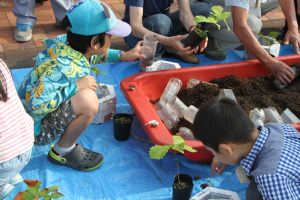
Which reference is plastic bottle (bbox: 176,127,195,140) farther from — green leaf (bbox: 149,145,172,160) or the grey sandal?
green leaf (bbox: 149,145,172,160)

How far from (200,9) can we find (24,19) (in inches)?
61.1

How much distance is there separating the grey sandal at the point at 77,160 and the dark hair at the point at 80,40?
0.55m

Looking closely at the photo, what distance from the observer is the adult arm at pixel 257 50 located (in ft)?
9.68

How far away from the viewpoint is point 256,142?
182cm

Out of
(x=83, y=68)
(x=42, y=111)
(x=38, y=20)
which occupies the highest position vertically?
(x=83, y=68)

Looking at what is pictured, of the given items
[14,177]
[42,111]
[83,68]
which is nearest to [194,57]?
[83,68]

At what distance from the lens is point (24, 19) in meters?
3.93

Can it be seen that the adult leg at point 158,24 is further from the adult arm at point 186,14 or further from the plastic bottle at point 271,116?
the plastic bottle at point 271,116

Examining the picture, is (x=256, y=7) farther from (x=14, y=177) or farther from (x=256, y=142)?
(x=14, y=177)

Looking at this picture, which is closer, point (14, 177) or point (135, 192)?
point (14, 177)

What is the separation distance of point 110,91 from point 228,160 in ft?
3.72

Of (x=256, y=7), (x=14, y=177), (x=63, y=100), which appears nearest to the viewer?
(x=14, y=177)

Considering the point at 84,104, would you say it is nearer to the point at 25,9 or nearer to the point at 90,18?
the point at 90,18

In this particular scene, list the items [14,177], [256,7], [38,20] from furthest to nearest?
[38,20]
[256,7]
[14,177]
